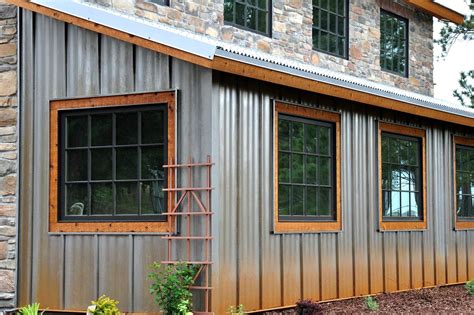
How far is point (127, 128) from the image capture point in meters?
9.53

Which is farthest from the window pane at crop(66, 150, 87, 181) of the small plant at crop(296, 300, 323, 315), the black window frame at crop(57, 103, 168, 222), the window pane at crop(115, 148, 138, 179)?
the small plant at crop(296, 300, 323, 315)

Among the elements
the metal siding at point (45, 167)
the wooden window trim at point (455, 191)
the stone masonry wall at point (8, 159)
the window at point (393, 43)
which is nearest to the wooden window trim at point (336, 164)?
the metal siding at point (45, 167)

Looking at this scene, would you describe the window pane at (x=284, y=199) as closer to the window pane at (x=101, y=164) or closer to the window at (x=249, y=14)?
the window pane at (x=101, y=164)

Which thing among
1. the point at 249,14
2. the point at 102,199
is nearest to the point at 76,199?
the point at 102,199

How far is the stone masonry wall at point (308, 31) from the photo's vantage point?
12.2 m

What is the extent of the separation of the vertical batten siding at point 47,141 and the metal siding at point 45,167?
1 cm

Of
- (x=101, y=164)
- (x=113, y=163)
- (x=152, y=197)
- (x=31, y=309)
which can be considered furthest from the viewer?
(x=101, y=164)

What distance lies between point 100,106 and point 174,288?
2.34 meters

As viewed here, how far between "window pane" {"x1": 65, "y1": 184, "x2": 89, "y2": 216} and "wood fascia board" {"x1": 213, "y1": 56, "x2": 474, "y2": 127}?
229cm

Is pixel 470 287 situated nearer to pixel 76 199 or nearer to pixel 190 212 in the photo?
pixel 190 212

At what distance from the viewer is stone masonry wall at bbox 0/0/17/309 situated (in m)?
10.2

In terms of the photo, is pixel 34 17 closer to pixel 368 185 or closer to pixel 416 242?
pixel 368 185

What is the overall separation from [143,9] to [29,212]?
3321mm

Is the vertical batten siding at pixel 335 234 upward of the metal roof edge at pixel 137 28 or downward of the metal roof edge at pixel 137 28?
downward
